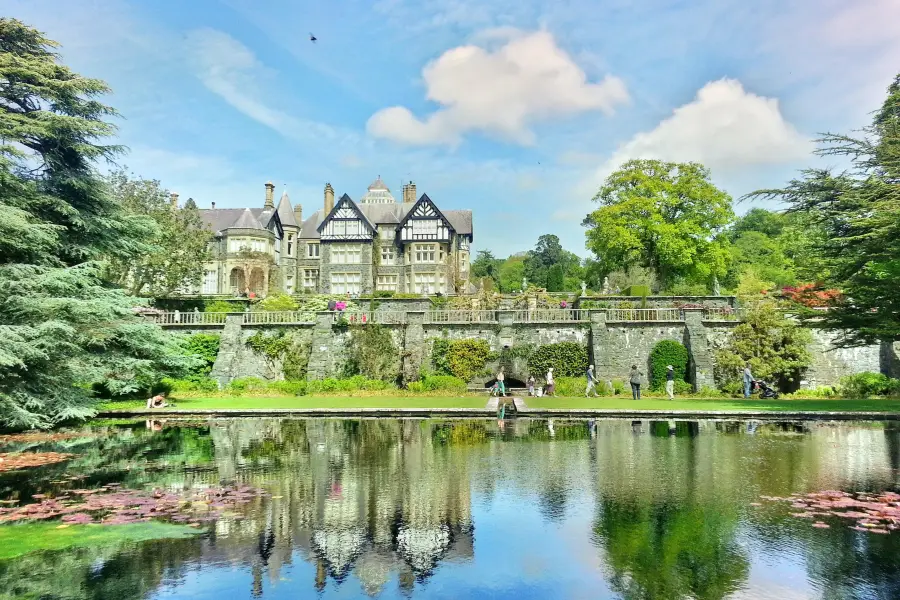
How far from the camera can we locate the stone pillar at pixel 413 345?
1183 inches

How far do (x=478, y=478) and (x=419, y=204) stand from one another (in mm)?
46434

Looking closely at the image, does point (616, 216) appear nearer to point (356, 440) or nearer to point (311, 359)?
point (311, 359)

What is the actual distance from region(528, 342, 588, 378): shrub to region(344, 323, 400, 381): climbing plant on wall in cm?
698

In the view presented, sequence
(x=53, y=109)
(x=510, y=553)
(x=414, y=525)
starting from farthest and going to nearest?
1. (x=53, y=109)
2. (x=414, y=525)
3. (x=510, y=553)

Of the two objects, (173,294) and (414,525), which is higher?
(173,294)

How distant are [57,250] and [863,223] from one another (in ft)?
84.2

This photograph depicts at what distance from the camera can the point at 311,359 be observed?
3109 centimetres

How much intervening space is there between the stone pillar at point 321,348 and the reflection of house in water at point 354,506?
Result: 51.8 ft

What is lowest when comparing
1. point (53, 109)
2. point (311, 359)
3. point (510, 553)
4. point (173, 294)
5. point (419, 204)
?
point (510, 553)

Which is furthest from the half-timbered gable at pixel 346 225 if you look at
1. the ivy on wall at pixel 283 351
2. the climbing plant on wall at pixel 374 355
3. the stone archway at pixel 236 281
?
the climbing plant on wall at pixel 374 355

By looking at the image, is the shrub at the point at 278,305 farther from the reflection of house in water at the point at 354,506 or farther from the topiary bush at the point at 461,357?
the reflection of house in water at the point at 354,506

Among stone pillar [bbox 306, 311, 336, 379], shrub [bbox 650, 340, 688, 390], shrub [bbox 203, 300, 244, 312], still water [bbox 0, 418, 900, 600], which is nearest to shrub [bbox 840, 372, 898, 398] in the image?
shrub [bbox 650, 340, 688, 390]

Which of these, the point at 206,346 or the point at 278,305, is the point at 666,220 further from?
the point at 206,346

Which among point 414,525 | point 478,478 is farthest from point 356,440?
point 414,525
